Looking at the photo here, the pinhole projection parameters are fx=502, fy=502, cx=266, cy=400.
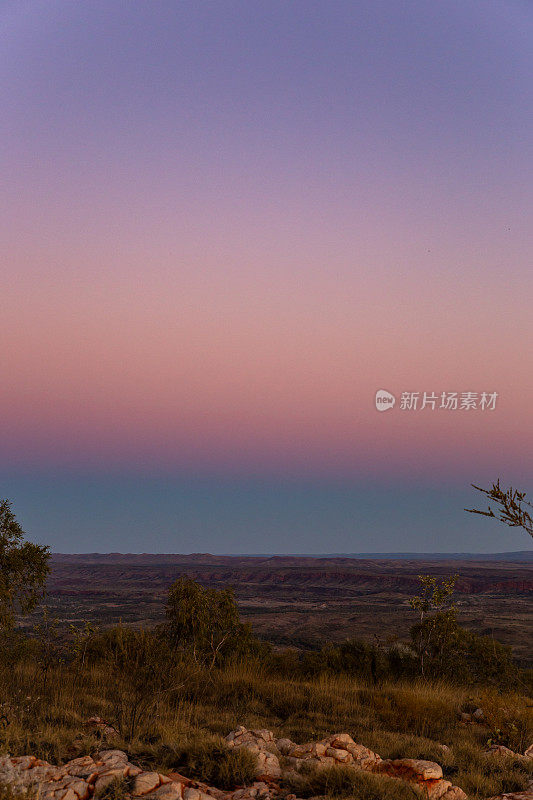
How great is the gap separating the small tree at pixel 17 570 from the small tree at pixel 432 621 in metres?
10.7

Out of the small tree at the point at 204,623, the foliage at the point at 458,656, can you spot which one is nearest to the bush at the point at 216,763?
the small tree at the point at 204,623

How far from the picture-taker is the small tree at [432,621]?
15102mm

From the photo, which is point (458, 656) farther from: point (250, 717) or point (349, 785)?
point (349, 785)

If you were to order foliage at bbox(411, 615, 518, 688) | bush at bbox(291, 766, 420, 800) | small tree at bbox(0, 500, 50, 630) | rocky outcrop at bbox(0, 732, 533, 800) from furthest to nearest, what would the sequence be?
foliage at bbox(411, 615, 518, 688) < small tree at bbox(0, 500, 50, 630) < bush at bbox(291, 766, 420, 800) < rocky outcrop at bbox(0, 732, 533, 800)

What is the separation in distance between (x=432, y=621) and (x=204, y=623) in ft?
23.1

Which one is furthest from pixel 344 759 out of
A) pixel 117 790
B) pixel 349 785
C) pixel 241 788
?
pixel 117 790

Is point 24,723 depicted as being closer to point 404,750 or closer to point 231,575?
point 404,750

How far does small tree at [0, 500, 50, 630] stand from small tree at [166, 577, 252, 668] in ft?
12.2

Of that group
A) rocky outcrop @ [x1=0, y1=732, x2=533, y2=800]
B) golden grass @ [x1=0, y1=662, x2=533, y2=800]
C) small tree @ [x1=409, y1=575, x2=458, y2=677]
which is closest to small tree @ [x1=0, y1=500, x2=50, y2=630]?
golden grass @ [x1=0, y1=662, x2=533, y2=800]

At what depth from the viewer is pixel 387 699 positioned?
34.3ft

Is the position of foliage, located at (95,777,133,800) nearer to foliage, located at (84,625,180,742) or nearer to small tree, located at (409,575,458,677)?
foliage, located at (84,625,180,742)

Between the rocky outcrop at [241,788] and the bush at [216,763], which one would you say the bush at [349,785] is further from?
the bush at [216,763]

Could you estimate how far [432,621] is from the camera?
1562cm

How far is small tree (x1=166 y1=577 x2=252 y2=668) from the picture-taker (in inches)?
567
